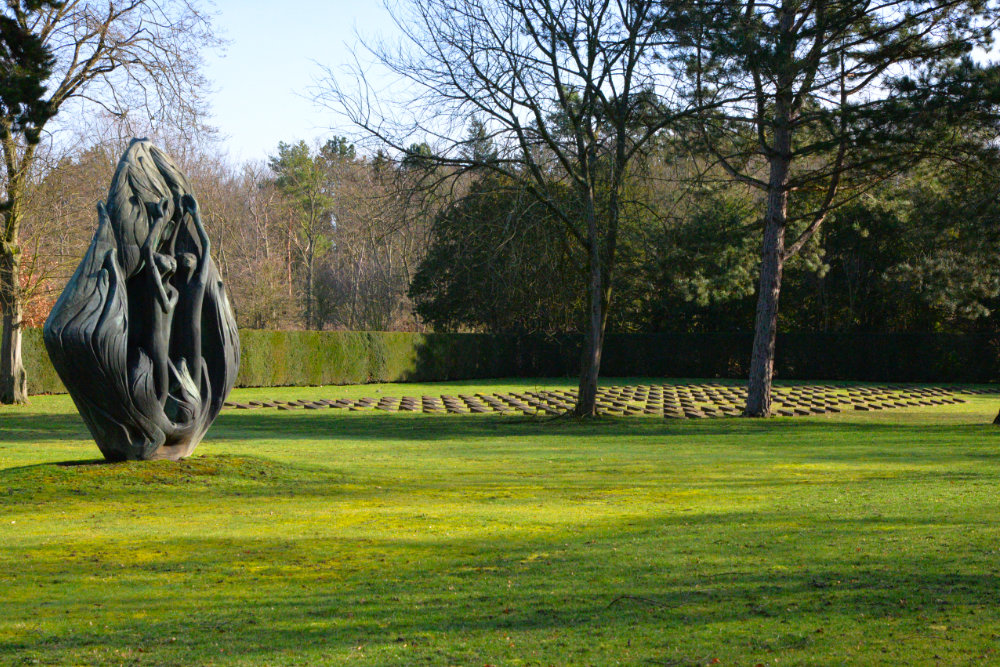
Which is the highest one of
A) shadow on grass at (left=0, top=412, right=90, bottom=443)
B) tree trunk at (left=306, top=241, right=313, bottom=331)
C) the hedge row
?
tree trunk at (left=306, top=241, right=313, bottom=331)

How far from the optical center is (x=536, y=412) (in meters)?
Result: 25.8

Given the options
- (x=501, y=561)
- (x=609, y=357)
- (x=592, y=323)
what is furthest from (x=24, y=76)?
(x=609, y=357)

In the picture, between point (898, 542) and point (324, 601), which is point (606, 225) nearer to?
point (898, 542)

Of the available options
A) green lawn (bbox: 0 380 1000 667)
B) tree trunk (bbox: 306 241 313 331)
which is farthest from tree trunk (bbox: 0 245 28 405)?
tree trunk (bbox: 306 241 313 331)

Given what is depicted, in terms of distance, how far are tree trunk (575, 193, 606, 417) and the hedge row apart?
695 inches

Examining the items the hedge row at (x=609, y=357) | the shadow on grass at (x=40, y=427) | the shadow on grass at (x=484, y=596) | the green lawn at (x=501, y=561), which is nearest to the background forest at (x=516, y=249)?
the hedge row at (x=609, y=357)

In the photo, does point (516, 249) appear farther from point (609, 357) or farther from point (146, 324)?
point (609, 357)

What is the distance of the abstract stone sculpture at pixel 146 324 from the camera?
10133 mm

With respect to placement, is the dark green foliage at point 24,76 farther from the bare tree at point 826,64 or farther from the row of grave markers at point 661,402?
the bare tree at point 826,64

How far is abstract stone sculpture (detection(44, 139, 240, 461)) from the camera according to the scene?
33.2ft

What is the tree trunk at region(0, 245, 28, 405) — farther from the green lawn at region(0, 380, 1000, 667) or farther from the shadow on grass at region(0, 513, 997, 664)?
the shadow on grass at region(0, 513, 997, 664)

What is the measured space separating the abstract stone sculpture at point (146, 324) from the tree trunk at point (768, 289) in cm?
1531

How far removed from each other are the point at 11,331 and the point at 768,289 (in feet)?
65.8

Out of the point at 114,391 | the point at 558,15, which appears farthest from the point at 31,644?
the point at 558,15
